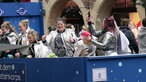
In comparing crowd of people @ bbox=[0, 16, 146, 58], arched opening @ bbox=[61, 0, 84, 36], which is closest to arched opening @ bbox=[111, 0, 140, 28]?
arched opening @ bbox=[61, 0, 84, 36]

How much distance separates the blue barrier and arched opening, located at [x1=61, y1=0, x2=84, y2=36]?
2183 centimetres

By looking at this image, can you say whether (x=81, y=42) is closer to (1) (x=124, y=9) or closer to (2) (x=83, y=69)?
(2) (x=83, y=69)

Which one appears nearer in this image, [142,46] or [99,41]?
[99,41]

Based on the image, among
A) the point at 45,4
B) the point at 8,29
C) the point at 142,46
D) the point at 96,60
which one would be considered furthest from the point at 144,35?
the point at 45,4

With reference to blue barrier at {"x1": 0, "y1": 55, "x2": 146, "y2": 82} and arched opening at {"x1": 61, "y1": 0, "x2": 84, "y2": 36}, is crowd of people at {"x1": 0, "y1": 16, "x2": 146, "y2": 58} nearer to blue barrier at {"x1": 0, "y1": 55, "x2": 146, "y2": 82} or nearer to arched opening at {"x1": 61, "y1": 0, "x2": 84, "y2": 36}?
blue barrier at {"x1": 0, "y1": 55, "x2": 146, "y2": 82}

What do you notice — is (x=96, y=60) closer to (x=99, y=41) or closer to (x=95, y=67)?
(x=95, y=67)

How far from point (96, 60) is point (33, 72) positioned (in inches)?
40.1

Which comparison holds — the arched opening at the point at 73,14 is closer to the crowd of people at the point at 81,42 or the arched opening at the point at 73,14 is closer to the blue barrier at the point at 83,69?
the crowd of people at the point at 81,42

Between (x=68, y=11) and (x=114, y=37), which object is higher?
(x=68, y=11)

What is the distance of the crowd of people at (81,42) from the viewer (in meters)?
7.84

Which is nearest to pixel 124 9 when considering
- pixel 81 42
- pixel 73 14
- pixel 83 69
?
pixel 73 14

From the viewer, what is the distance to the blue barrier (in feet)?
17.0

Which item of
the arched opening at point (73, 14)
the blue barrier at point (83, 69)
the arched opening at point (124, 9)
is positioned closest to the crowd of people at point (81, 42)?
the blue barrier at point (83, 69)

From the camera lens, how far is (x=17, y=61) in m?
6.08
